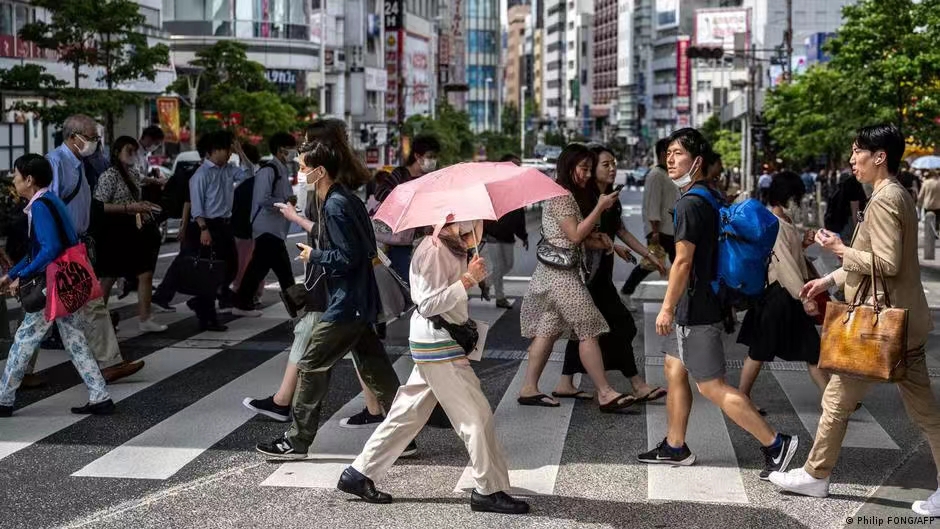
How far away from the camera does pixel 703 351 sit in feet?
21.5

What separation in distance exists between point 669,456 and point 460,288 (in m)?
1.80

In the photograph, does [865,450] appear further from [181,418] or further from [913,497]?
[181,418]

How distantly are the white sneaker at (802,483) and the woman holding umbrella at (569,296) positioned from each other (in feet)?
6.94

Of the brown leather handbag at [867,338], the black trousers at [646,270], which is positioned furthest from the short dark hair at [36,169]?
the black trousers at [646,270]

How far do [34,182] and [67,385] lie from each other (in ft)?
6.02

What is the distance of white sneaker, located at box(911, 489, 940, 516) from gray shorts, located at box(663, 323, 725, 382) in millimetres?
1118

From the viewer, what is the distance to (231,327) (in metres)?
12.5

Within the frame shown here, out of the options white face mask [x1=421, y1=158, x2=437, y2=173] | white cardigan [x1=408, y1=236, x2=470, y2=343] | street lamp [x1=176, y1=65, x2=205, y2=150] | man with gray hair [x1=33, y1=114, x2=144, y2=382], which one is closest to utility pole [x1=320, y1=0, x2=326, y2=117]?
street lamp [x1=176, y1=65, x2=205, y2=150]

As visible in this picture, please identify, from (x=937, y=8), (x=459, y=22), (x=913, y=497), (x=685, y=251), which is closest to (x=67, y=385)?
(x=685, y=251)

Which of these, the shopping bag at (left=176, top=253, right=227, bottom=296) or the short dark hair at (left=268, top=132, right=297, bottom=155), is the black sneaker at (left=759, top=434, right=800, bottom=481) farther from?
the shopping bag at (left=176, top=253, right=227, bottom=296)

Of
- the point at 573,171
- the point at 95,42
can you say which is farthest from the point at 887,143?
the point at 95,42

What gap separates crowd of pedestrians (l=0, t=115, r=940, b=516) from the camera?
19.6 ft

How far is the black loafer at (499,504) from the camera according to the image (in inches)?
238

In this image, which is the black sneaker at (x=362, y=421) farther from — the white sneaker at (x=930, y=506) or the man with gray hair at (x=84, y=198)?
the white sneaker at (x=930, y=506)
